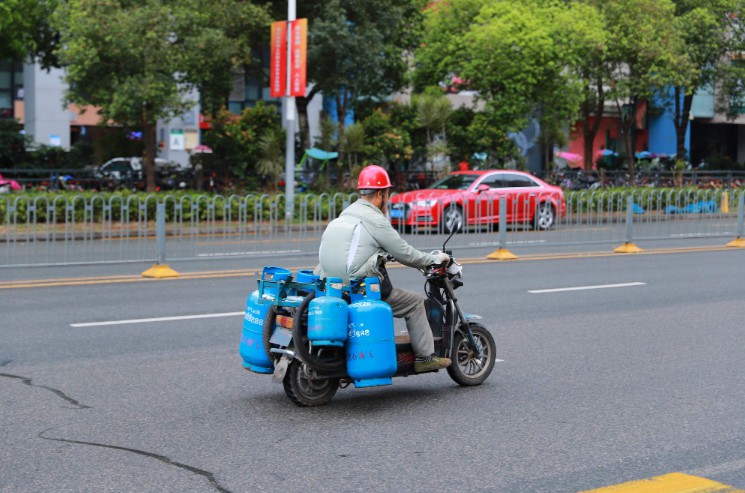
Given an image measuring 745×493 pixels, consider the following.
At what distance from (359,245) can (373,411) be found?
112 centimetres

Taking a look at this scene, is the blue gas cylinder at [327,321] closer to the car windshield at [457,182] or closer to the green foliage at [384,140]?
the car windshield at [457,182]

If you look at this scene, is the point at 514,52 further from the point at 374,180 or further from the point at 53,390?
the point at 53,390

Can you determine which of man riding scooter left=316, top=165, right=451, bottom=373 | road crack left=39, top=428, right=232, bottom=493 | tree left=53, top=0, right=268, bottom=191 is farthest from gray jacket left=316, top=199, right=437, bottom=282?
tree left=53, top=0, right=268, bottom=191

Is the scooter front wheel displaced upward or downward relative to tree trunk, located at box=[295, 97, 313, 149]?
downward

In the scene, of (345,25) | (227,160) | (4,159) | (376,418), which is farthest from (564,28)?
(376,418)

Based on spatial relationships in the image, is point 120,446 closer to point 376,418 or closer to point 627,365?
point 376,418

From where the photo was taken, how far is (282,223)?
1672cm

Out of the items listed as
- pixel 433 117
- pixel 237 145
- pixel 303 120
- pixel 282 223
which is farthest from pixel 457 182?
pixel 282 223

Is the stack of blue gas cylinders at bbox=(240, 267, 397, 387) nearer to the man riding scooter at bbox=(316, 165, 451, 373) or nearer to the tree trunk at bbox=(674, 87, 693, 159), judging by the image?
the man riding scooter at bbox=(316, 165, 451, 373)

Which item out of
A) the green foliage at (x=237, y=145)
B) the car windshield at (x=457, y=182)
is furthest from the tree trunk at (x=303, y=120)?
the car windshield at (x=457, y=182)

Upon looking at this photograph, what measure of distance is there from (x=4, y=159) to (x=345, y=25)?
512 inches

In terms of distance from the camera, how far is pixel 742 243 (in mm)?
20828

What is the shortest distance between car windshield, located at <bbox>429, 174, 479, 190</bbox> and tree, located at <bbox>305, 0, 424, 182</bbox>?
432cm

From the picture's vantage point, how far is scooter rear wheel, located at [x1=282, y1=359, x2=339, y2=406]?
7008 millimetres
